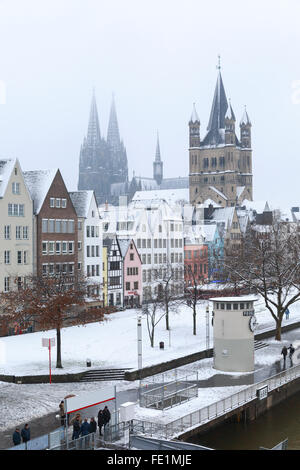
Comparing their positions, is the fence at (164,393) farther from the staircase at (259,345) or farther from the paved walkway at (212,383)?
the staircase at (259,345)

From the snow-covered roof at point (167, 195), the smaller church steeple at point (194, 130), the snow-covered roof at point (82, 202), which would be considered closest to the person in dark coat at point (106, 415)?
the snow-covered roof at point (82, 202)

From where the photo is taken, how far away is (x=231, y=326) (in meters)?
43.2

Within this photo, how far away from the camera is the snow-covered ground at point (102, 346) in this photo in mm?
43875

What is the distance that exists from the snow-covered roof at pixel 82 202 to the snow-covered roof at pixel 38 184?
696 cm

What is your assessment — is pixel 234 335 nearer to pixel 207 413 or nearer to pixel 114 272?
pixel 207 413

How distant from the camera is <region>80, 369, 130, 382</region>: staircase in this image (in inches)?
1606

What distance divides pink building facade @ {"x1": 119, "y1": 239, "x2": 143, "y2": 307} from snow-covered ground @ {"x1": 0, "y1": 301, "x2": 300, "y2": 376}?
48.4 feet

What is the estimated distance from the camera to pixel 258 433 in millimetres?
35406

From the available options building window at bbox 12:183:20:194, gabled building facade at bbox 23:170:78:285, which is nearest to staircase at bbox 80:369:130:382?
gabled building facade at bbox 23:170:78:285

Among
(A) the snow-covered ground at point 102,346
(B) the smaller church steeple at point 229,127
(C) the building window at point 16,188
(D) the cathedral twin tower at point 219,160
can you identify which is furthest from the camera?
(B) the smaller church steeple at point 229,127

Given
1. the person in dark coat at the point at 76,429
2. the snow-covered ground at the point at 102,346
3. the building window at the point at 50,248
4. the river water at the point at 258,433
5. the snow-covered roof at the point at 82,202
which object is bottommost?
the river water at the point at 258,433

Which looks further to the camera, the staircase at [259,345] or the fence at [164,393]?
the staircase at [259,345]

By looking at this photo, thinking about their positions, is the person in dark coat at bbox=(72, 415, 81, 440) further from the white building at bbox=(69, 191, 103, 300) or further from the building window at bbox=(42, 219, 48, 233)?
the white building at bbox=(69, 191, 103, 300)
